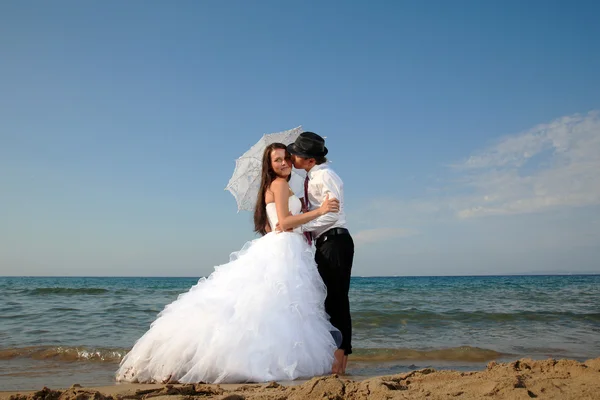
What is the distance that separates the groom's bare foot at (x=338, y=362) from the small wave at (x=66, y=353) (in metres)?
3.24

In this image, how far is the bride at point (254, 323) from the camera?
13.2 feet

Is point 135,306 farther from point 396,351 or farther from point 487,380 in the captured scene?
point 487,380

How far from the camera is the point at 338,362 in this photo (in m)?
4.65

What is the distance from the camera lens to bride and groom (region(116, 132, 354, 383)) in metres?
4.05

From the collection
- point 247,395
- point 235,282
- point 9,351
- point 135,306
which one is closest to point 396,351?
point 235,282

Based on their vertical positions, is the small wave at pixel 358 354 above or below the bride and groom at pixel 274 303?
below

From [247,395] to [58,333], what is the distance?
5.96m

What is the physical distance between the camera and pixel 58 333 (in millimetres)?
7828

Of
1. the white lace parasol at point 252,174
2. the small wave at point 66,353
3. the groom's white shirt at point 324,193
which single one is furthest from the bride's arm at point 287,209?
the small wave at point 66,353

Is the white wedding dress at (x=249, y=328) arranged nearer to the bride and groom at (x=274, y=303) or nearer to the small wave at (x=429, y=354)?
the bride and groom at (x=274, y=303)

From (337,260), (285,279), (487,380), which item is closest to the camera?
(487,380)

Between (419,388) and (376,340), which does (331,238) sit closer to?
(419,388)

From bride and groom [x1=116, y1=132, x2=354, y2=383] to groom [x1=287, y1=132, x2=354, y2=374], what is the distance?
0.01 meters

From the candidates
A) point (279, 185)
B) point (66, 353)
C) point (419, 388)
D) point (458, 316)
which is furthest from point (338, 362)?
point (458, 316)
